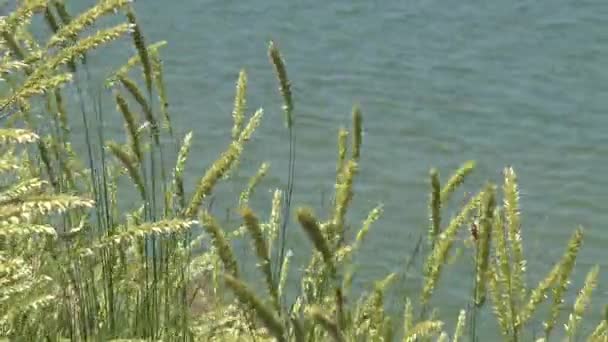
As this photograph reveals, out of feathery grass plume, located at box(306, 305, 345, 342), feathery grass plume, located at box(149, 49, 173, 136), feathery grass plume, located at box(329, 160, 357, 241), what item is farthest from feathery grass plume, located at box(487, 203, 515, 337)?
feathery grass plume, located at box(149, 49, 173, 136)

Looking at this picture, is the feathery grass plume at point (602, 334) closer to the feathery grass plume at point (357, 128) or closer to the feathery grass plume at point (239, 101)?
the feathery grass plume at point (357, 128)

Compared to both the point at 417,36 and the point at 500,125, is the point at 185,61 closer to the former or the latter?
the point at 417,36

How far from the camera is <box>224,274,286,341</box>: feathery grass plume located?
141cm

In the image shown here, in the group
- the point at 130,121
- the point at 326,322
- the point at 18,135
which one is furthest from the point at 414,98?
the point at 326,322

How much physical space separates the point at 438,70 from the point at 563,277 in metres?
6.89

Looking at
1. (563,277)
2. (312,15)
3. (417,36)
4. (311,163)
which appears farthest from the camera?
(312,15)

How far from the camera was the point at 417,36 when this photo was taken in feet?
31.5

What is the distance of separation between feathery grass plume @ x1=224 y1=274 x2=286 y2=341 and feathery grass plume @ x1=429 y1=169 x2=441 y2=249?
65 centimetres

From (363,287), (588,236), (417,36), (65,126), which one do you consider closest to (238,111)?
(65,126)

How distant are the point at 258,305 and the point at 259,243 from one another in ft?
0.87

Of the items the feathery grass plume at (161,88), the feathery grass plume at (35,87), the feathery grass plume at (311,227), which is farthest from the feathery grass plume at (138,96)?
the feathery grass plume at (311,227)

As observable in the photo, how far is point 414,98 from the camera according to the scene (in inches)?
321

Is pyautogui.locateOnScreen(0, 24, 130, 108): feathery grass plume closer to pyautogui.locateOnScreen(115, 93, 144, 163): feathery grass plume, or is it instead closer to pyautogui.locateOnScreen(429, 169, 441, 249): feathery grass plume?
pyautogui.locateOnScreen(115, 93, 144, 163): feathery grass plume

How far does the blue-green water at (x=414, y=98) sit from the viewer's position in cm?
641
